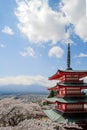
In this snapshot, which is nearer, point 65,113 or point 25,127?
point 25,127

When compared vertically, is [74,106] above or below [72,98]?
below

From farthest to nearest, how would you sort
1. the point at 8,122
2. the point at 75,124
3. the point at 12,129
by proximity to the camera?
1. the point at 8,122
2. the point at 75,124
3. the point at 12,129

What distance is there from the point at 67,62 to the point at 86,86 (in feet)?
18.5

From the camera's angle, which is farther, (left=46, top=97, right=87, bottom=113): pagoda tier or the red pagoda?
(left=46, top=97, right=87, bottom=113): pagoda tier

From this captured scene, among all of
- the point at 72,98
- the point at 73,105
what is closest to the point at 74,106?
the point at 73,105

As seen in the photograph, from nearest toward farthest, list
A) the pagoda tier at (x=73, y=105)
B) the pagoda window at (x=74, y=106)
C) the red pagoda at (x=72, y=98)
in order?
1. the red pagoda at (x=72, y=98)
2. the pagoda tier at (x=73, y=105)
3. the pagoda window at (x=74, y=106)

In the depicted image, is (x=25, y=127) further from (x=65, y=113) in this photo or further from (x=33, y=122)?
(x=65, y=113)

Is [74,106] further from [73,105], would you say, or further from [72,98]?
[72,98]

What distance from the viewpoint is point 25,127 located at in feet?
61.2

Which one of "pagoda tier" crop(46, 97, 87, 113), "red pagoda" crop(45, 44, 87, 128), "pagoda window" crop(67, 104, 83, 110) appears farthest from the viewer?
"pagoda window" crop(67, 104, 83, 110)

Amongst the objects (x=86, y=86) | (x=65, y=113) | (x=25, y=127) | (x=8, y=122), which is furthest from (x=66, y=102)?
(x=25, y=127)

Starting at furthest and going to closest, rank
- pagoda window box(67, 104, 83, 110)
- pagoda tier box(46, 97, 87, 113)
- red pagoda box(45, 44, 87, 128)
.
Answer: pagoda window box(67, 104, 83, 110) → pagoda tier box(46, 97, 87, 113) → red pagoda box(45, 44, 87, 128)

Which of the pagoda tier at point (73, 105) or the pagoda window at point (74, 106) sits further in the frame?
the pagoda window at point (74, 106)

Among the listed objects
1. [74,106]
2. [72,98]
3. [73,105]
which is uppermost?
[72,98]
